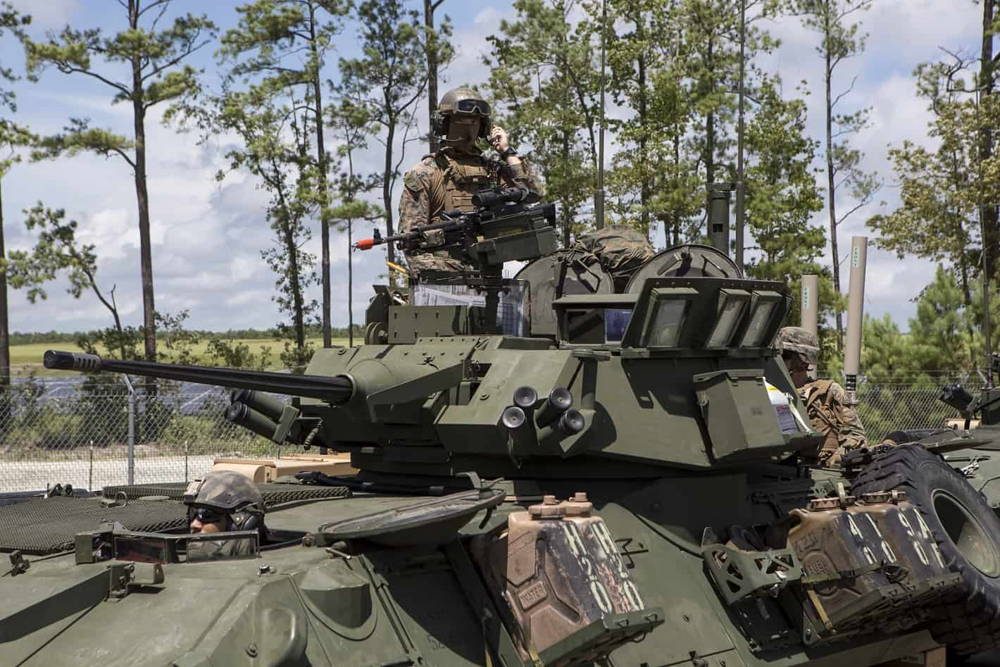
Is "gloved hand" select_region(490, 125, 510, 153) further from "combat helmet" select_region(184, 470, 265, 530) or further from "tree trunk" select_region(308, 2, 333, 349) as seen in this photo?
"tree trunk" select_region(308, 2, 333, 349)

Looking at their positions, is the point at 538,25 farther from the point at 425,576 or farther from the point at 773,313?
the point at 425,576

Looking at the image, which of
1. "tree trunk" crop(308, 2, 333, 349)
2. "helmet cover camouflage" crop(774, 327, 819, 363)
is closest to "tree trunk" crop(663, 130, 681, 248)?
"tree trunk" crop(308, 2, 333, 349)

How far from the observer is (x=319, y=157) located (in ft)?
105

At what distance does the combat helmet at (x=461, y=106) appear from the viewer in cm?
1043

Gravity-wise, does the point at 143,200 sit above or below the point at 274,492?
above

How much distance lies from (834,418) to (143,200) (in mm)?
21434

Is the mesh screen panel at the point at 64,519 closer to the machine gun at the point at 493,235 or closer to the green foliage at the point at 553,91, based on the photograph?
the machine gun at the point at 493,235

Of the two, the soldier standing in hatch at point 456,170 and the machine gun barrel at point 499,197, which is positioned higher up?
the soldier standing in hatch at point 456,170

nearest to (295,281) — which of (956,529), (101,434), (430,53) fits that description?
(430,53)

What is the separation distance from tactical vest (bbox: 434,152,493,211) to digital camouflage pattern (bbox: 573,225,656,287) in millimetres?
1207

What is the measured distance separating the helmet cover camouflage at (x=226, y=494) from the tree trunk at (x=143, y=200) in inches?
884

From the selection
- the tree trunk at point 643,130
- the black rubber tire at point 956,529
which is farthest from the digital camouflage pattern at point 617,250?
the tree trunk at point 643,130

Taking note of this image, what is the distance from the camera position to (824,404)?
1210cm

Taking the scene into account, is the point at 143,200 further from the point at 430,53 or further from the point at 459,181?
the point at 459,181
